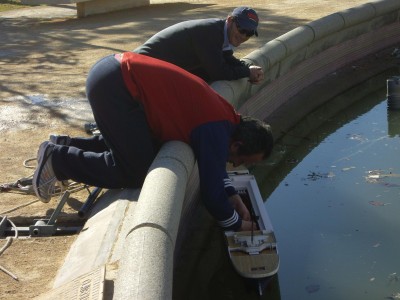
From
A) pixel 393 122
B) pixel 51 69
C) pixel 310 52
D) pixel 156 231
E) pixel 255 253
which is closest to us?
pixel 156 231

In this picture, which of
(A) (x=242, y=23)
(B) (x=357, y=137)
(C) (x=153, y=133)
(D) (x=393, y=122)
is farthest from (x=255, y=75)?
(D) (x=393, y=122)

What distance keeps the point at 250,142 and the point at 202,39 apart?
1.81 metres

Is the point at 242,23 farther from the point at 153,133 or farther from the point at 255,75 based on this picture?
the point at 153,133

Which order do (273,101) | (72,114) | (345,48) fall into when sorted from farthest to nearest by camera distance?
1. (345,48)
2. (273,101)
3. (72,114)

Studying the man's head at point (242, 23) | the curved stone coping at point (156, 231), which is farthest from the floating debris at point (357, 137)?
the curved stone coping at point (156, 231)

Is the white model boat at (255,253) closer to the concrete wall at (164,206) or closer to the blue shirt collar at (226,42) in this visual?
the concrete wall at (164,206)

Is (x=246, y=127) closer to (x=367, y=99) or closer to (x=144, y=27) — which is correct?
(x=367, y=99)

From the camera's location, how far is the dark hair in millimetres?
4510

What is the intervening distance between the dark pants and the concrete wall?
6.1 inches

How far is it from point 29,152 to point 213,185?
232cm

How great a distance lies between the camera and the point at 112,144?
482cm

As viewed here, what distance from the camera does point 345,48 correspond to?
36.4ft

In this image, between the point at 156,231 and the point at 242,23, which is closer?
the point at 156,231

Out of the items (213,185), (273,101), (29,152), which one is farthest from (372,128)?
(213,185)
